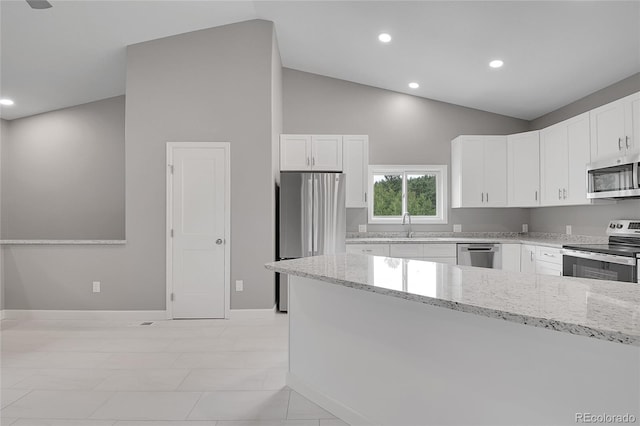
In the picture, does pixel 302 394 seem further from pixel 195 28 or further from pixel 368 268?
pixel 195 28

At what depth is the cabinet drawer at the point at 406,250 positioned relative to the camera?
448 cm

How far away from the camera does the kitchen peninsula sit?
109 cm

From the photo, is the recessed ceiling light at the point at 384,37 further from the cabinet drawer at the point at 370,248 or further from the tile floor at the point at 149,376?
the tile floor at the point at 149,376

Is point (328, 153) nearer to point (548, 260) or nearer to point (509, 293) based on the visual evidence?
point (548, 260)

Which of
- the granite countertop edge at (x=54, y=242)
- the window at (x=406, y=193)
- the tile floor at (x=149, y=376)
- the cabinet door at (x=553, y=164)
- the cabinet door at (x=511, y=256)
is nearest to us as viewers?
the tile floor at (x=149, y=376)

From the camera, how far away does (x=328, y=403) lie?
2.07 meters

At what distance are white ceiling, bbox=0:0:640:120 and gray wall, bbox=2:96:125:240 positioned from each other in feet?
1.96

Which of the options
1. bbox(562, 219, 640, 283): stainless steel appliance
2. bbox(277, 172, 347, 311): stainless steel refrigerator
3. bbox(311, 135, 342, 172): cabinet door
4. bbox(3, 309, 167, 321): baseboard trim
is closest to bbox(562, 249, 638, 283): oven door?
bbox(562, 219, 640, 283): stainless steel appliance

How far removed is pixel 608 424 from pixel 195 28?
4680mm

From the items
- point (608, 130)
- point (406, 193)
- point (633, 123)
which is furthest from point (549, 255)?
point (406, 193)

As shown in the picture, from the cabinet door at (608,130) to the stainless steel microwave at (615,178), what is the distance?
0.38 feet

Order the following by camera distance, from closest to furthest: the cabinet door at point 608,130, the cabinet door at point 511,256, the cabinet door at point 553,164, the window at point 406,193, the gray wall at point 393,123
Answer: the cabinet door at point 608,130 → the cabinet door at point 553,164 → the cabinet door at point 511,256 → the gray wall at point 393,123 → the window at point 406,193

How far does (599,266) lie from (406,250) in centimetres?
197

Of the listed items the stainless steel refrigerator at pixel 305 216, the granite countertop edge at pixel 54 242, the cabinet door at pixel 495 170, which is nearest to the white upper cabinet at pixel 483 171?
the cabinet door at pixel 495 170
